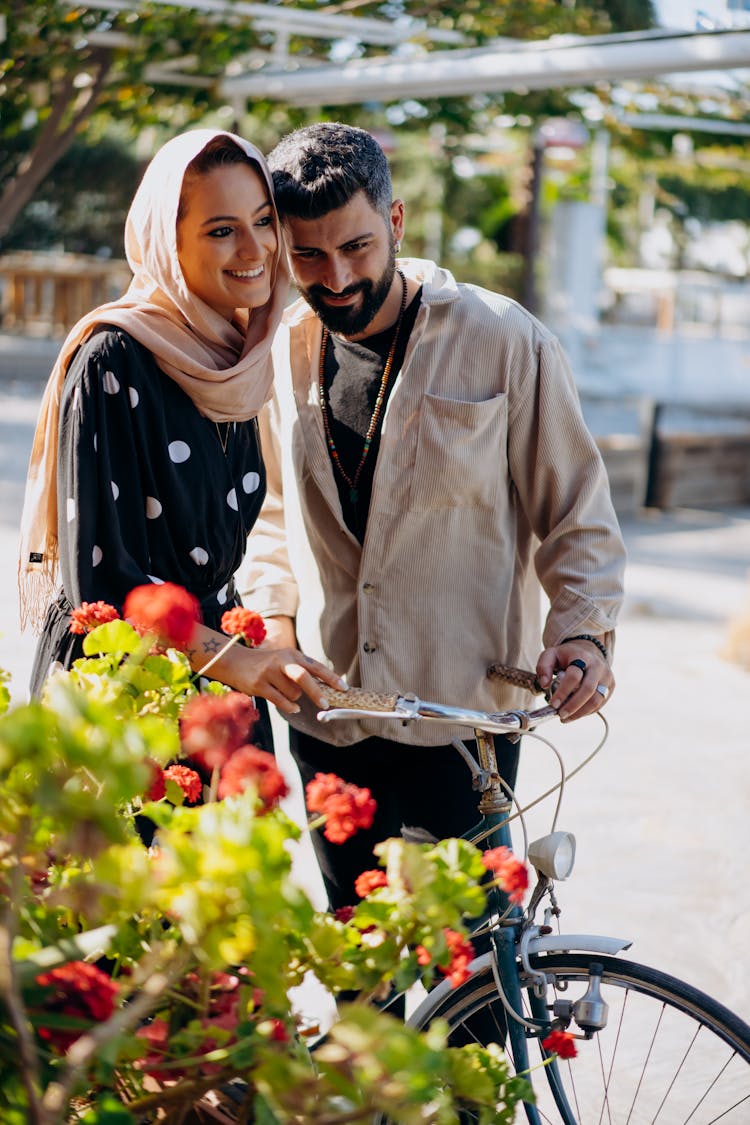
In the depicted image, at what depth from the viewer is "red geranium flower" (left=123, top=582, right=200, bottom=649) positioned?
1547 mm

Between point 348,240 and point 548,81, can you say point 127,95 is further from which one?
point 348,240

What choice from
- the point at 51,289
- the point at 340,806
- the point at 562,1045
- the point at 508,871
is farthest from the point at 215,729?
the point at 51,289

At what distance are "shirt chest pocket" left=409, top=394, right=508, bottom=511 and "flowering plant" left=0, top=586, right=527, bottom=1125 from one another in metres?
0.90

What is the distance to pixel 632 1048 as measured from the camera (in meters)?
3.46

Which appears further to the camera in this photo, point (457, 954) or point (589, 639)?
point (589, 639)

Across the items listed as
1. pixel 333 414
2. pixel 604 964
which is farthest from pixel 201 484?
pixel 604 964

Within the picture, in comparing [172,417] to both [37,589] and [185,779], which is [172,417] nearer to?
[37,589]

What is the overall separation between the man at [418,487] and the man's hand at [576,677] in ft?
0.06

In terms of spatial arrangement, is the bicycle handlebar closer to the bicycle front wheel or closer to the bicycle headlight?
the bicycle headlight

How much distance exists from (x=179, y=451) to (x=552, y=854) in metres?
0.88

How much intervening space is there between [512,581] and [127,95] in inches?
256

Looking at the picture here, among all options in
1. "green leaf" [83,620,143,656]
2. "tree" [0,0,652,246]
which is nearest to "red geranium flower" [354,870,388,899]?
"green leaf" [83,620,143,656]

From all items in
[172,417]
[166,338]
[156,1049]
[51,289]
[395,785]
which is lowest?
[51,289]

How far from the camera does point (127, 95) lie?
26.9ft
